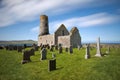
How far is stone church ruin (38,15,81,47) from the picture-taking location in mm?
38500

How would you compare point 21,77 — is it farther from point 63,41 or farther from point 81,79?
point 63,41

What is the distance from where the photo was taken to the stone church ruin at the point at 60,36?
38500 mm

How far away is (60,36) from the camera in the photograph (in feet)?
136

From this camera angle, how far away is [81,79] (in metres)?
8.44

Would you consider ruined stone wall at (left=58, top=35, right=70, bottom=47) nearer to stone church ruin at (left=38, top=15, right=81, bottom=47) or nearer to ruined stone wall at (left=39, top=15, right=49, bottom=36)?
stone church ruin at (left=38, top=15, right=81, bottom=47)

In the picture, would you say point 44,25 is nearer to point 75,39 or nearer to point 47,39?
point 47,39

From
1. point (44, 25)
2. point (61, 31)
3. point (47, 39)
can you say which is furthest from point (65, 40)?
point (44, 25)

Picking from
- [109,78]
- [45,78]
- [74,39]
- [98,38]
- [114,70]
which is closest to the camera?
[109,78]

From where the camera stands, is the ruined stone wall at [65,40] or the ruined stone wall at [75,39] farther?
the ruined stone wall at [75,39]

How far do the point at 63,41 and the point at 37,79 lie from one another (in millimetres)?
31628

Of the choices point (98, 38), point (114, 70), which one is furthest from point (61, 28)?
point (114, 70)

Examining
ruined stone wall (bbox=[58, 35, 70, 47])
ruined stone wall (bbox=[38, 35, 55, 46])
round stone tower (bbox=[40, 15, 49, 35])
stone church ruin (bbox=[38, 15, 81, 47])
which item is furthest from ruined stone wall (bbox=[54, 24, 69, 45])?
round stone tower (bbox=[40, 15, 49, 35])

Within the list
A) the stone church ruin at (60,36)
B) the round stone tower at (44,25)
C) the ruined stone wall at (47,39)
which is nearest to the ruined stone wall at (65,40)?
the stone church ruin at (60,36)

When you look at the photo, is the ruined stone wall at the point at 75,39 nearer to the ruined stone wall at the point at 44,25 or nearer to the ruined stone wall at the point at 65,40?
the ruined stone wall at the point at 65,40
